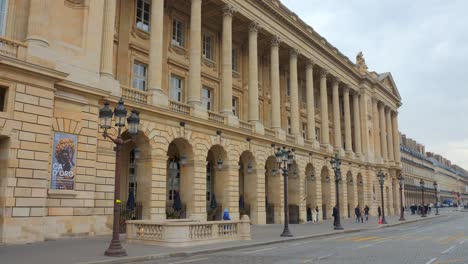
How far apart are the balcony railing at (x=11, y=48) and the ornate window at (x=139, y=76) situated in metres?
11.0

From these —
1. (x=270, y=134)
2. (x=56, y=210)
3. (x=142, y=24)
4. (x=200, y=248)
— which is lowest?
(x=200, y=248)

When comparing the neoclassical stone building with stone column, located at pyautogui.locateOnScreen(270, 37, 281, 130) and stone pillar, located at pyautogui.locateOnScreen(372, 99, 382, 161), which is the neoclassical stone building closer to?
stone column, located at pyautogui.locateOnScreen(270, 37, 281, 130)

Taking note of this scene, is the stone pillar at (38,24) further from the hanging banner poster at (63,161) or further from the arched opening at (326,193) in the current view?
the arched opening at (326,193)

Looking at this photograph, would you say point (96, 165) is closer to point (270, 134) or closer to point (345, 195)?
point (270, 134)

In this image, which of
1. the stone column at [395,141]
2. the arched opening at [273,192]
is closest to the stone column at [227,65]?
the arched opening at [273,192]

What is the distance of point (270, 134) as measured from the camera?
3672 cm

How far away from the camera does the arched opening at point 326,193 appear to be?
150 ft

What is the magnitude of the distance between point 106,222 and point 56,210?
2.99 m

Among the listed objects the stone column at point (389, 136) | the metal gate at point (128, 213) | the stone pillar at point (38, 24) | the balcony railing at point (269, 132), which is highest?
the stone column at point (389, 136)

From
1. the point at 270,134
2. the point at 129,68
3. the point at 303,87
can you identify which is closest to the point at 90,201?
the point at 129,68

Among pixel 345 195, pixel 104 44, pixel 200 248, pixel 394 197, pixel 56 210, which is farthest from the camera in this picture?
pixel 394 197

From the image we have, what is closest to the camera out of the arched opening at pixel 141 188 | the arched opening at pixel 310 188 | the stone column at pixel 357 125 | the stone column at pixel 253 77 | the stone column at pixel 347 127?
the arched opening at pixel 141 188

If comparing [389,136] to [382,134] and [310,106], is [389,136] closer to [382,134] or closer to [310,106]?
[382,134]

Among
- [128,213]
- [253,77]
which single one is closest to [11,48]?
[128,213]
